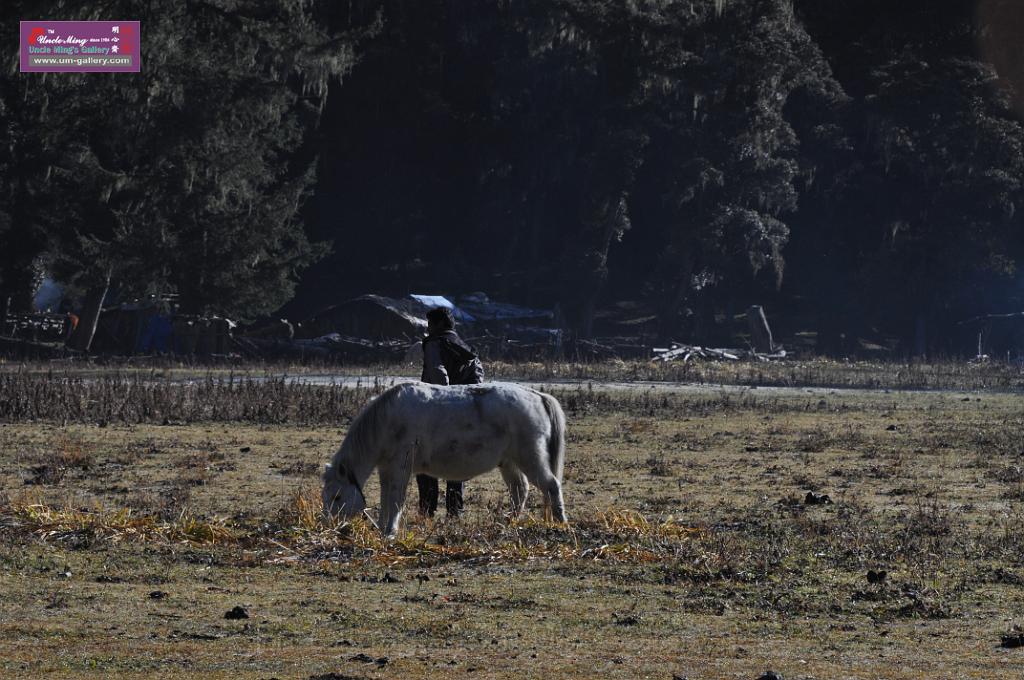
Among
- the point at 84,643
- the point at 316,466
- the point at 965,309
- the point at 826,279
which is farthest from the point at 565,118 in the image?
the point at 84,643

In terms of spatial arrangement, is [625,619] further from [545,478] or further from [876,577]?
[545,478]

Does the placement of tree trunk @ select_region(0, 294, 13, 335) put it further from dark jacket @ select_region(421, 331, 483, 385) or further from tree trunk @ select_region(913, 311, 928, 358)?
dark jacket @ select_region(421, 331, 483, 385)

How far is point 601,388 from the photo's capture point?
39906 mm

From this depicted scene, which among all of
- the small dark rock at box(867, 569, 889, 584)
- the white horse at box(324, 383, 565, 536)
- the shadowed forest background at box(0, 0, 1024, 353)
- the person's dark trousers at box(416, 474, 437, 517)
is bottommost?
the small dark rock at box(867, 569, 889, 584)

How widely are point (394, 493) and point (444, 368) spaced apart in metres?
1.72

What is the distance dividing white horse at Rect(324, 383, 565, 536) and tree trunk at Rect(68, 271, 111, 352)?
40.4 meters

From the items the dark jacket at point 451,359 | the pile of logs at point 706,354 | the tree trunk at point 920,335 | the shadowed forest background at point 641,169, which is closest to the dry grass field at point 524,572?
the dark jacket at point 451,359

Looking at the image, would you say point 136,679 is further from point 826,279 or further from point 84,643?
point 826,279

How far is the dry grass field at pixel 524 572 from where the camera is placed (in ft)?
29.3

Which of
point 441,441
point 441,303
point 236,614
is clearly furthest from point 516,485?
point 441,303

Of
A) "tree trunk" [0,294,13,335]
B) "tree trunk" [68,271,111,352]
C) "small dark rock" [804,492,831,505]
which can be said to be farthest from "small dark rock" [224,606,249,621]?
"tree trunk" [0,294,13,335]

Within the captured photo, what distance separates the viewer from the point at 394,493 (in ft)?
43.6

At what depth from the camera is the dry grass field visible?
8.95 metres

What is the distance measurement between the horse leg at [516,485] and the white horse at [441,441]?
0.69ft
